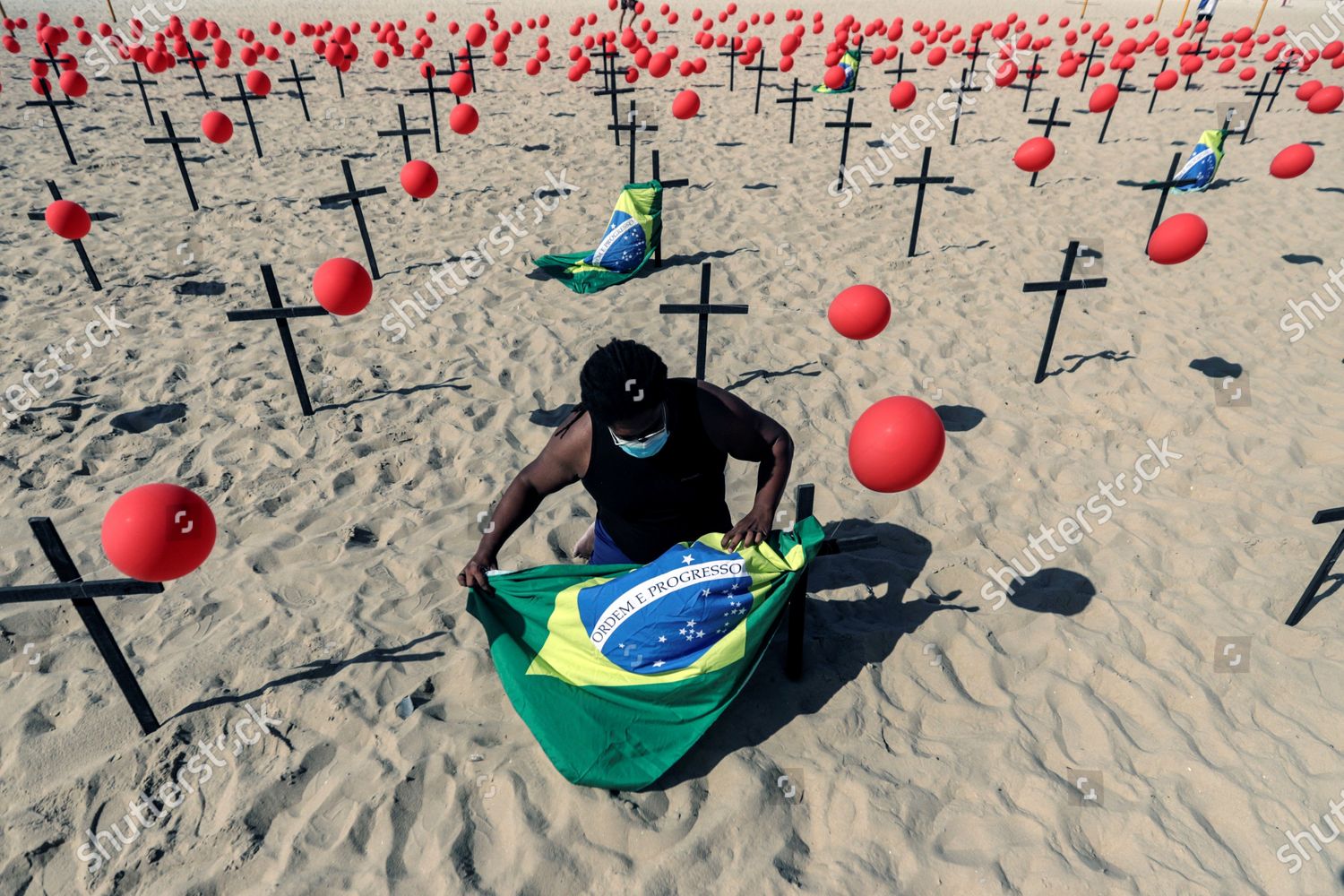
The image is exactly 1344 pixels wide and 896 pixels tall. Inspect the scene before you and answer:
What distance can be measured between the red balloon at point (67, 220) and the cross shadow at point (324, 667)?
6.20m

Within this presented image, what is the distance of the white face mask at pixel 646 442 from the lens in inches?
121

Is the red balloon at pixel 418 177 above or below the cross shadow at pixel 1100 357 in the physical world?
above

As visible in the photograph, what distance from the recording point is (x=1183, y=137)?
45.9 ft

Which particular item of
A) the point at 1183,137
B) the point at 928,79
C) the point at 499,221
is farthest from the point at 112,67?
the point at 1183,137

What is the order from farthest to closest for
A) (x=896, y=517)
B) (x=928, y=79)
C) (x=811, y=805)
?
(x=928, y=79) < (x=896, y=517) < (x=811, y=805)

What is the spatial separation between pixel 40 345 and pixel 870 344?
809 cm

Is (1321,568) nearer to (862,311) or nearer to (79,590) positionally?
(862,311)

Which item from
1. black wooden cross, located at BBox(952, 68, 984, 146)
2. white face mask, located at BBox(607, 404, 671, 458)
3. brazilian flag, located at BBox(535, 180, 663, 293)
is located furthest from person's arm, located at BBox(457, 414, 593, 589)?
black wooden cross, located at BBox(952, 68, 984, 146)

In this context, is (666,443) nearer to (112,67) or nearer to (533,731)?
(533,731)

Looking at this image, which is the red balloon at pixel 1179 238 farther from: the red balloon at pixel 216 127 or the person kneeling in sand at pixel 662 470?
the red balloon at pixel 216 127

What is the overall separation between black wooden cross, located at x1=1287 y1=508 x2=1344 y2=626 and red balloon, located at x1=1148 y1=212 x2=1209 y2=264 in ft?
11.9

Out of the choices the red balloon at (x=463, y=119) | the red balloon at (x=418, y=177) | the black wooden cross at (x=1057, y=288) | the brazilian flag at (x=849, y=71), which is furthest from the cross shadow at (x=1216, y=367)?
the brazilian flag at (x=849, y=71)

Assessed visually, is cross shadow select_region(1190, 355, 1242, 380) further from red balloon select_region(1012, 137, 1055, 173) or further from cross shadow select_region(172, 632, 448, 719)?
cross shadow select_region(172, 632, 448, 719)

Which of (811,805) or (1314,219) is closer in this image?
(811,805)
